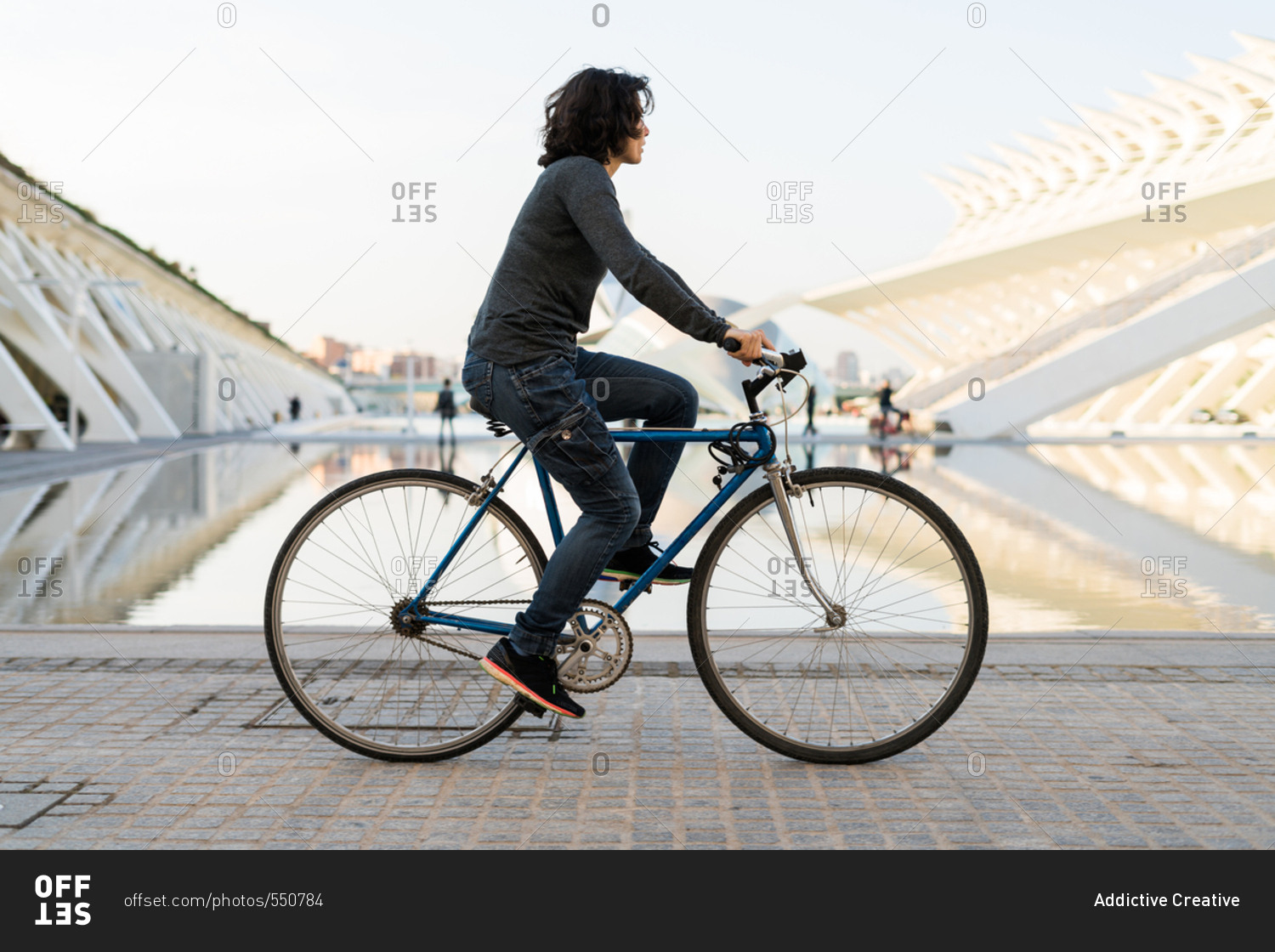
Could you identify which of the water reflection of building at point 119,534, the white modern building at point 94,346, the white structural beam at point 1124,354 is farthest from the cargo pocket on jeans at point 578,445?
the white structural beam at point 1124,354

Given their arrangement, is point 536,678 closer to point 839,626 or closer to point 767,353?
point 839,626

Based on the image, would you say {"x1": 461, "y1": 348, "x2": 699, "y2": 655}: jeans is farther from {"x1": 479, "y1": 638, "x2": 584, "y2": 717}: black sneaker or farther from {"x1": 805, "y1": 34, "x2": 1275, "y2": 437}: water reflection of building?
{"x1": 805, "y1": 34, "x2": 1275, "y2": 437}: water reflection of building

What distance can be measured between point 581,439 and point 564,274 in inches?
18.1

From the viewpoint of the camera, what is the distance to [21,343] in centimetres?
2428

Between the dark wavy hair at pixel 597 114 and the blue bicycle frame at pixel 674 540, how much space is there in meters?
0.79

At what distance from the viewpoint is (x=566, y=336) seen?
339cm

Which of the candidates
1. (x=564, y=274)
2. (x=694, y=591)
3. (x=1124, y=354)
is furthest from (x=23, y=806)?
(x=1124, y=354)

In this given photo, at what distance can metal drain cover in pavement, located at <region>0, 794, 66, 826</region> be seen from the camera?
2994 mm

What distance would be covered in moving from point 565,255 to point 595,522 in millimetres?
747

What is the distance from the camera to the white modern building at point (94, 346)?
23375 millimetres

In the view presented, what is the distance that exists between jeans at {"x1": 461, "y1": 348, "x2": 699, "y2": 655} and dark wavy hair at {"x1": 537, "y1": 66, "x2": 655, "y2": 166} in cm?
57

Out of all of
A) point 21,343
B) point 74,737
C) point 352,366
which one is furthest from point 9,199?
point 352,366

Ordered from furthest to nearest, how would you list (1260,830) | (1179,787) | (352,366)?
(352,366)
(1179,787)
(1260,830)
